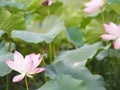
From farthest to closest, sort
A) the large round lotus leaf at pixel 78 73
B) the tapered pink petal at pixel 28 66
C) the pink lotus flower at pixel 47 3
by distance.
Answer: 1. the pink lotus flower at pixel 47 3
2. the large round lotus leaf at pixel 78 73
3. the tapered pink petal at pixel 28 66

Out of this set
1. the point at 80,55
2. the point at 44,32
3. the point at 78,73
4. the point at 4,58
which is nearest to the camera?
the point at 4,58

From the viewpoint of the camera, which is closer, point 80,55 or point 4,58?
point 4,58

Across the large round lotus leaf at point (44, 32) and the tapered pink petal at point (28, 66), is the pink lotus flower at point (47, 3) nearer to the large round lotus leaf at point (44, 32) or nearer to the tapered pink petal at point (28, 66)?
the large round lotus leaf at point (44, 32)

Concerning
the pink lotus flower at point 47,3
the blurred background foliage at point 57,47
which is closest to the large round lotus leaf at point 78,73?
the blurred background foliage at point 57,47

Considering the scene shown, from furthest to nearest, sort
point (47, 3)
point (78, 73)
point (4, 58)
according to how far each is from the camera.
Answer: point (47, 3) → point (78, 73) → point (4, 58)

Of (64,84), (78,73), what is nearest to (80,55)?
(78,73)

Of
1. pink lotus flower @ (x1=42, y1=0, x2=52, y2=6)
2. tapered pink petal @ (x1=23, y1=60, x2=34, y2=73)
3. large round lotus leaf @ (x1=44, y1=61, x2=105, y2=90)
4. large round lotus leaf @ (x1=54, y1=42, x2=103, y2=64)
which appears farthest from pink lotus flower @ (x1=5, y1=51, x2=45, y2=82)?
pink lotus flower @ (x1=42, y1=0, x2=52, y2=6)

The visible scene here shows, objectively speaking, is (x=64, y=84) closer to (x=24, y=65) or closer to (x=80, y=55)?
(x=24, y=65)

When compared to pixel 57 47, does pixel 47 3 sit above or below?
above
